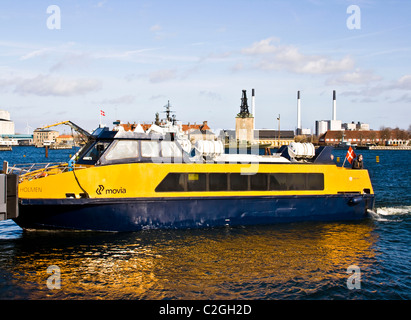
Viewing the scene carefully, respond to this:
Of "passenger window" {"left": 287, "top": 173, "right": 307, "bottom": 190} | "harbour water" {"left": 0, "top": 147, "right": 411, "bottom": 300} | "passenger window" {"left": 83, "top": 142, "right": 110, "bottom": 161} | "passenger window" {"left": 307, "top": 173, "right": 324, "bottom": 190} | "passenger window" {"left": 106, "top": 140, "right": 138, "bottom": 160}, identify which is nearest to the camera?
"harbour water" {"left": 0, "top": 147, "right": 411, "bottom": 300}

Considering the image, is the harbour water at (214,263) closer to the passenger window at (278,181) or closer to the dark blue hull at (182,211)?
the dark blue hull at (182,211)

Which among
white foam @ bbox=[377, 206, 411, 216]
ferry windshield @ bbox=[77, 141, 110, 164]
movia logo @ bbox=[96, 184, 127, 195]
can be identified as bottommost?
white foam @ bbox=[377, 206, 411, 216]

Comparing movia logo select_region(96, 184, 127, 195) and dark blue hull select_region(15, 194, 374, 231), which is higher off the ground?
movia logo select_region(96, 184, 127, 195)

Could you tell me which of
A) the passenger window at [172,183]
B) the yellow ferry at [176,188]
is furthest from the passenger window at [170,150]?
the passenger window at [172,183]

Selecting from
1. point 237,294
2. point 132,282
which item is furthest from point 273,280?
point 132,282

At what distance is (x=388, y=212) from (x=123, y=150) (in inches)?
515

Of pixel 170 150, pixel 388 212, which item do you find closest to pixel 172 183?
pixel 170 150

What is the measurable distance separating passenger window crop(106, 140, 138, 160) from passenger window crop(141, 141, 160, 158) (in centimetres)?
25

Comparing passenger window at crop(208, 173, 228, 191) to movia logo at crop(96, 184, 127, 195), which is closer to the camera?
movia logo at crop(96, 184, 127, 195)

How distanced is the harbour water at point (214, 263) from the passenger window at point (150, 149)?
106 inches

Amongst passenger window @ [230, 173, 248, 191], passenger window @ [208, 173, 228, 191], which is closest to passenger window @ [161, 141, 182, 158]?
passenger window @ [208, 173, 228, 191]

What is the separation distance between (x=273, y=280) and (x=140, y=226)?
5.32 m

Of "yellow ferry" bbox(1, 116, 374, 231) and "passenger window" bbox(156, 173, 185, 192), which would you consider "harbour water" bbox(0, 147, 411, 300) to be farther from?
"passenger window" bbox(156, 173, 185, 192)

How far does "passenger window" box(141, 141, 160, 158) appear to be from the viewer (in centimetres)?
1391
